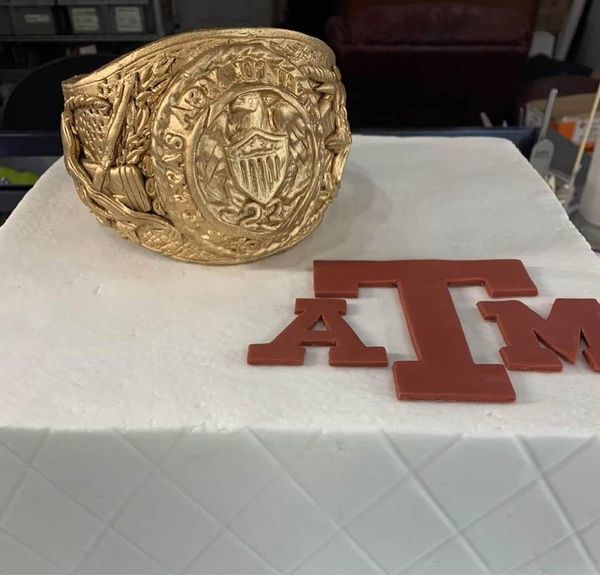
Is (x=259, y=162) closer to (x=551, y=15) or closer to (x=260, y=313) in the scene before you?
(x=260, y=313)

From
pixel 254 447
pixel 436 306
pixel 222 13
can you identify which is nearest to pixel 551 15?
pixel 222 13

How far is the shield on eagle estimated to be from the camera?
0.52m

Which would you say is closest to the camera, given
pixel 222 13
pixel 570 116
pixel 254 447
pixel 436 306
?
pixel 254 447

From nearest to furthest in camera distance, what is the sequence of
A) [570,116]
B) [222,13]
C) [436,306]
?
[436,306] < [222,13] < [570,116]

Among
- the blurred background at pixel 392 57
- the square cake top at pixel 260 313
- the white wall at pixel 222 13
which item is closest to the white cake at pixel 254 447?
the square cake top at pixel 260 313

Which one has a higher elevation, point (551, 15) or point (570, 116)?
point (551, 15)

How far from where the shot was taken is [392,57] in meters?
1.26

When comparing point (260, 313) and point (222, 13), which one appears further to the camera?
point (222, 13)

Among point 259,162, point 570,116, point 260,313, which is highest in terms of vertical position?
point 259,162

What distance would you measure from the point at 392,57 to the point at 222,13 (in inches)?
15.7

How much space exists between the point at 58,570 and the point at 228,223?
327 millimetres

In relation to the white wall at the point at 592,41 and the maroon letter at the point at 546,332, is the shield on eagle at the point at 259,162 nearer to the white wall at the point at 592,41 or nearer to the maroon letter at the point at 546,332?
the maroon letter at the point at 546,332

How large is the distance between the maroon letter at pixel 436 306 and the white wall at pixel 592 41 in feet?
2.78

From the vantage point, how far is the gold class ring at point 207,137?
19.7 inches
